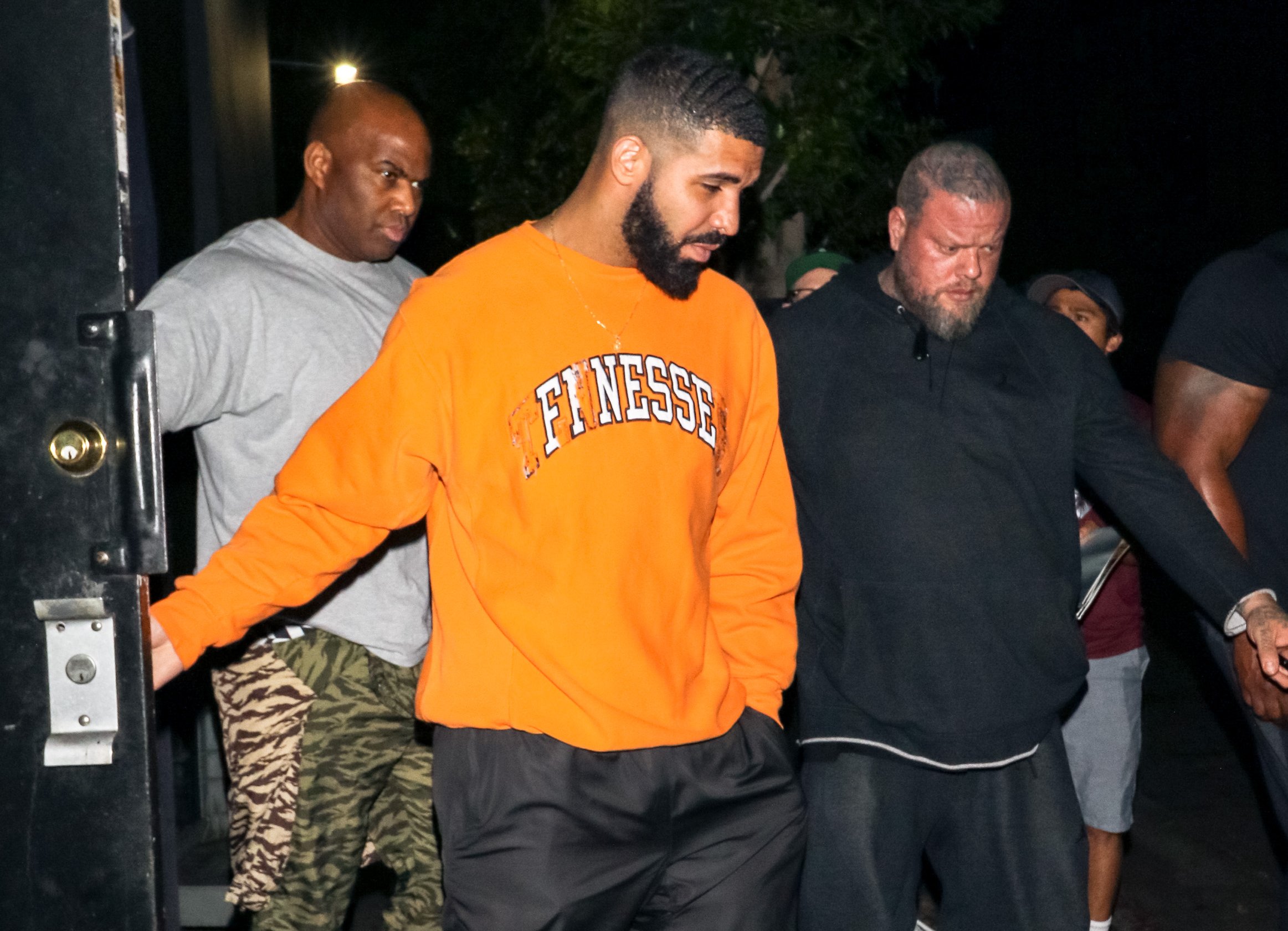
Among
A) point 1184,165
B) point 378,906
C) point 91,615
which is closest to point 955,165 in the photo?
point 91,615

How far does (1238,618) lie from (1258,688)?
21 centimetres

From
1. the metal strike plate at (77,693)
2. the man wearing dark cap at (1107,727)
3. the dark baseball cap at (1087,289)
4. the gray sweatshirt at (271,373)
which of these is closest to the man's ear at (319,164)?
the gray sweatshirt at (271,373)

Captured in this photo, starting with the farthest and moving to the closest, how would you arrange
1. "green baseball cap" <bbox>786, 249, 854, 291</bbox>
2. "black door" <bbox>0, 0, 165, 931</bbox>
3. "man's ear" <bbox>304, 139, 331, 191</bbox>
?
"green baseball cap" <bbox>786, 249, 854, 291</bbox>, "man's ear" <bbox>304, 139, 331, 191</bbox>, "black door" <bbox>0, 0, 165, 931</bbox>

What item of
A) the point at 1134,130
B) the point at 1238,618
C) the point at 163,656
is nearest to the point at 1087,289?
the point at 1238,618

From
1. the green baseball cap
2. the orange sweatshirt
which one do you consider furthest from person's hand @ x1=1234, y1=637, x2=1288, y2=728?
the green baseball cap

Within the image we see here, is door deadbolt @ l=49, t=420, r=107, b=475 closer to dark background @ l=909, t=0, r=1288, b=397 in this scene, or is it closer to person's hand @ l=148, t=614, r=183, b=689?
person's hand @ l=148, t=614, r=183, b=689

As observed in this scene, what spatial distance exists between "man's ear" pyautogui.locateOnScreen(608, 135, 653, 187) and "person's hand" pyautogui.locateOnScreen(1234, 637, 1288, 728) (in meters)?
1.91

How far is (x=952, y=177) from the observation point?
11.8ft

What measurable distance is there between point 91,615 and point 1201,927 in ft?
15.9

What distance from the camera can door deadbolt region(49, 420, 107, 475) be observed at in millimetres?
2113

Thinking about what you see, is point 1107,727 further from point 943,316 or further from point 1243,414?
point 943,316

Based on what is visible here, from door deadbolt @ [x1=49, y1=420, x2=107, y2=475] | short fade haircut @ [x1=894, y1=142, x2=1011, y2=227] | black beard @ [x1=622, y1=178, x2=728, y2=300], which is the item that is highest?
short fade haircut @ [x1=894, y1=142, x2=1011, y2=227]

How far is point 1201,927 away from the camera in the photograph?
556 cm

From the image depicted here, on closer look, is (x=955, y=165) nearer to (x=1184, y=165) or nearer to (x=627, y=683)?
(x=627, y=683)
